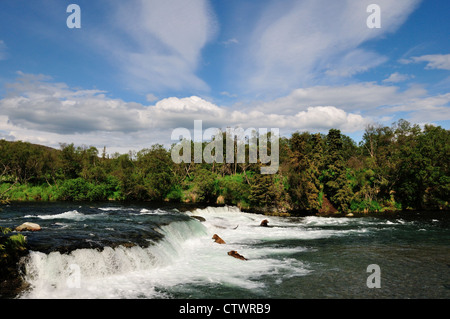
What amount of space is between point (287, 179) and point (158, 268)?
110 ft

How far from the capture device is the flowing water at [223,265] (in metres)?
11.9

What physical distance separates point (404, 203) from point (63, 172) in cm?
6854

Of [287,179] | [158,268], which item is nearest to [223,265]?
[158,268]

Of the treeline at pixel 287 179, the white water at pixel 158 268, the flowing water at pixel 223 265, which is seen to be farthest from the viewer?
the treeline at pixel 287 179

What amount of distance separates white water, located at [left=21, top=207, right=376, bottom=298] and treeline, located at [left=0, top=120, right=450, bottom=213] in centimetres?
2383

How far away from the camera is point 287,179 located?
150ft

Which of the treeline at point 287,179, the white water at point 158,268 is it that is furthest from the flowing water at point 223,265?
the treeline at point 287,179

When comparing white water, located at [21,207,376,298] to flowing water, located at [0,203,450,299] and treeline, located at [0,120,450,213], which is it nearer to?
flowing water, located at [0,203,450,299]

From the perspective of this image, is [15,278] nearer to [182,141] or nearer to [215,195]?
[215,195]

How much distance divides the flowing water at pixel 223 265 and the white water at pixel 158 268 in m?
0.04

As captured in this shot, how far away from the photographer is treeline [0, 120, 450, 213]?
44.4 metres

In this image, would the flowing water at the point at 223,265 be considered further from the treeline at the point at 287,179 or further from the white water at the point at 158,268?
the treeline at the point at 287,179
